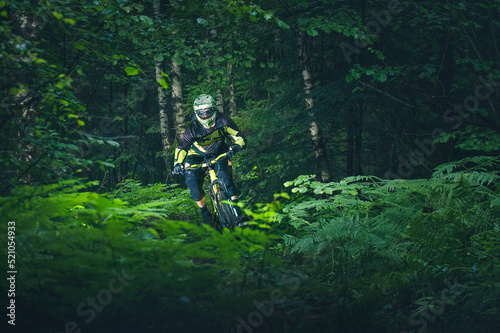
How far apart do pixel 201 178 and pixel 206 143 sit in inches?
27.9

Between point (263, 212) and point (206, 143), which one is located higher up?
point (206, 143)

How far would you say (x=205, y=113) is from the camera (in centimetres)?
704

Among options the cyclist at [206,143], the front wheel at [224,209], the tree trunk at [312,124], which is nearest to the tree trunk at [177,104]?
the tree trunk at [312,124]

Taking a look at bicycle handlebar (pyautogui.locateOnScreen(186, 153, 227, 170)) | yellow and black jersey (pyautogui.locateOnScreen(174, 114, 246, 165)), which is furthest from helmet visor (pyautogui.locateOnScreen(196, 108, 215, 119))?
bicycle handlebar (pyautogui.locateOnScreen(186, 153, 227, 170))

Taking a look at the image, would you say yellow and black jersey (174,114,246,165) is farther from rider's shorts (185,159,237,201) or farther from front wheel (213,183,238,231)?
front wheel (213,183,238,231)

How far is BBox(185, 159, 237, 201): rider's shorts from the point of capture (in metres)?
7.04

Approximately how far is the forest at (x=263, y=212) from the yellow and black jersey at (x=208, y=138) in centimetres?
140

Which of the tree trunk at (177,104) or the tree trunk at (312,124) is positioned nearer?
the tree trunk at (312,124)

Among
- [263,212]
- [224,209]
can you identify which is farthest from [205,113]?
[263,212]

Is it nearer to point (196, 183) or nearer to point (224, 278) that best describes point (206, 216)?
point (196, 183)

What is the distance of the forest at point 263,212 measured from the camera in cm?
243

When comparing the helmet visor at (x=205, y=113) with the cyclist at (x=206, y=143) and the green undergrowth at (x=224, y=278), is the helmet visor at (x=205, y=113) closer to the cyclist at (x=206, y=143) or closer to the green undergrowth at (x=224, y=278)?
the cyclist at (x=206, y=143)

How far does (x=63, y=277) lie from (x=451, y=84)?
29.4ft

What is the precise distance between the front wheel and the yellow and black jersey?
74cm
